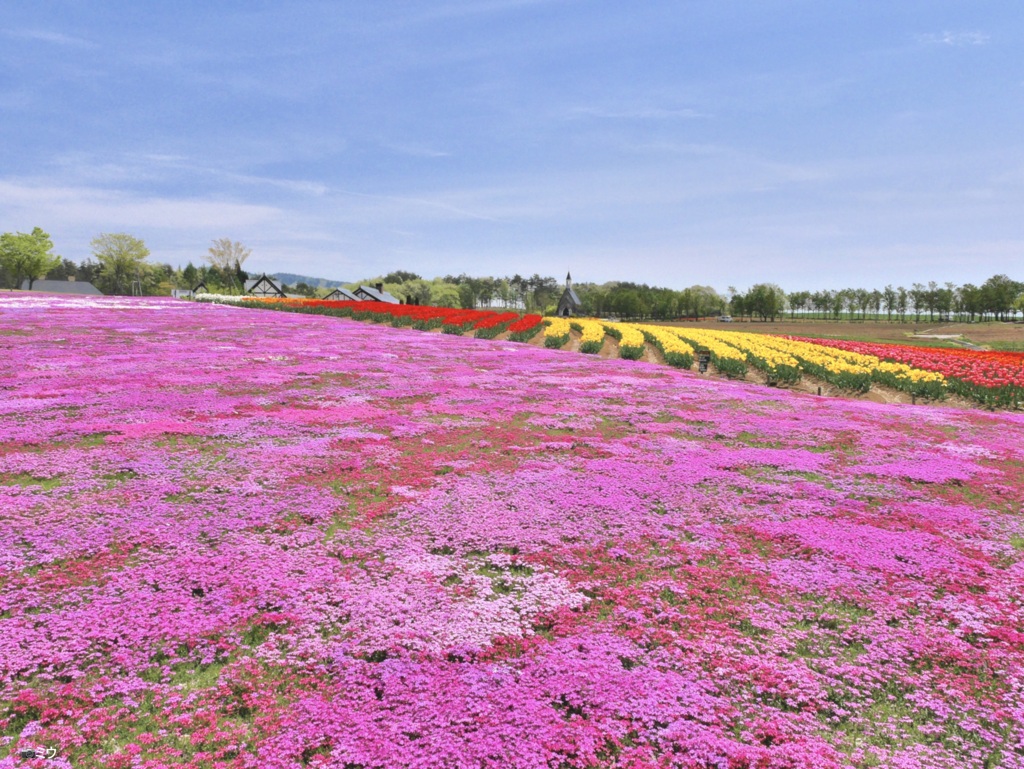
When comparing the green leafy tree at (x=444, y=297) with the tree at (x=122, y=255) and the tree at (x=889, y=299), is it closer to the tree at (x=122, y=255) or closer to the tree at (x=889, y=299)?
the tree at (x=122, y=255)

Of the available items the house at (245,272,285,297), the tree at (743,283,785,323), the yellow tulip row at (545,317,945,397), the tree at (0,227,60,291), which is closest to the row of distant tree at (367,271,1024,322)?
the tree at (743,283,785,323)

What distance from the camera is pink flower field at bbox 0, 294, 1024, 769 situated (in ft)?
11.3

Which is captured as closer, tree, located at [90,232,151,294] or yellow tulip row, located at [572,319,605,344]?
yellow tulip row, located at [572,319,605,344]

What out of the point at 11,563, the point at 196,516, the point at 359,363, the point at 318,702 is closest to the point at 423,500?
the point at 196,516

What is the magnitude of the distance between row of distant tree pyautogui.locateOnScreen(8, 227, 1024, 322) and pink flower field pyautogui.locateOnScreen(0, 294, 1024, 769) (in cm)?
11251

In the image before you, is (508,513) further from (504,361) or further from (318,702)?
(504,361)

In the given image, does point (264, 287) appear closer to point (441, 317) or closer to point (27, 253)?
point (27, 253)

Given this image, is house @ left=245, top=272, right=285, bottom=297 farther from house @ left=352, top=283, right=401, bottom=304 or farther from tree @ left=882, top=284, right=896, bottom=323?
tree @ left=882, top=284, right=896, bottom=323

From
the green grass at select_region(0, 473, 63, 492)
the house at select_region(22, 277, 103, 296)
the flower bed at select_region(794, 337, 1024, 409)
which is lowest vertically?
the green grass at select_region(0, 473, 63, 492)

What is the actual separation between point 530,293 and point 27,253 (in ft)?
363

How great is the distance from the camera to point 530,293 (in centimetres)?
15912

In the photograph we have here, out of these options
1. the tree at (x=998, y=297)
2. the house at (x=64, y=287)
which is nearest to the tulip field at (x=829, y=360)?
the house at (x=64, y=287)

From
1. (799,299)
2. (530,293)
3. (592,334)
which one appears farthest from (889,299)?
(592,334)

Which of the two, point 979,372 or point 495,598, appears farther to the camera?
point 979,372
